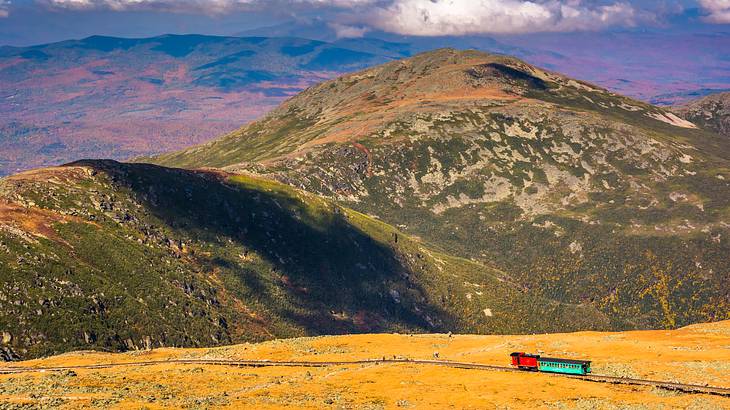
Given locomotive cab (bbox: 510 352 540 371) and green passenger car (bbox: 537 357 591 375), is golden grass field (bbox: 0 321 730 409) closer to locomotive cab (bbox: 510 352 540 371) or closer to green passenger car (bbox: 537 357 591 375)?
green passenger car (bbox: 537 357 591 375)

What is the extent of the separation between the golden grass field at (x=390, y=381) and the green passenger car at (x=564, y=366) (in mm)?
2410

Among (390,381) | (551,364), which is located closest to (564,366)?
(551,364)

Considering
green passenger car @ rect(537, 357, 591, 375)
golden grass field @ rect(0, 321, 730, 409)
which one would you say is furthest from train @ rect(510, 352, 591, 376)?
golden grass field @ rect(0, 321, 730, 409)

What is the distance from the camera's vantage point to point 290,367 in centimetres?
11469

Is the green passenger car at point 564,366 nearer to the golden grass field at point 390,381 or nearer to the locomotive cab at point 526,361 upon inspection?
the locomotive cab at point 526,361

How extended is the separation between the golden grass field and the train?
2.52 metres

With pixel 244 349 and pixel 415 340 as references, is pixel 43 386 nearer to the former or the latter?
pixel 244 349

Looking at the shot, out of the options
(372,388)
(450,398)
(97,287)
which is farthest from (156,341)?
(450,398)

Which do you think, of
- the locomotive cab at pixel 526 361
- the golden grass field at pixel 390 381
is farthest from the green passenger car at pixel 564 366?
the golden grass field at pixel 390 381

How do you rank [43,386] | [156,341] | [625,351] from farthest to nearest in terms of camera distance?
[156,341] < [625,351] < [43,386]

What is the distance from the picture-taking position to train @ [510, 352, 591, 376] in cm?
9950

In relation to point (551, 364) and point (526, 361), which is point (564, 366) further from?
point (526, 361)

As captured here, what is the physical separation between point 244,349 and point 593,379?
3018 inches

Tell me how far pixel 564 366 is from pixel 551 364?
6.91 ft
